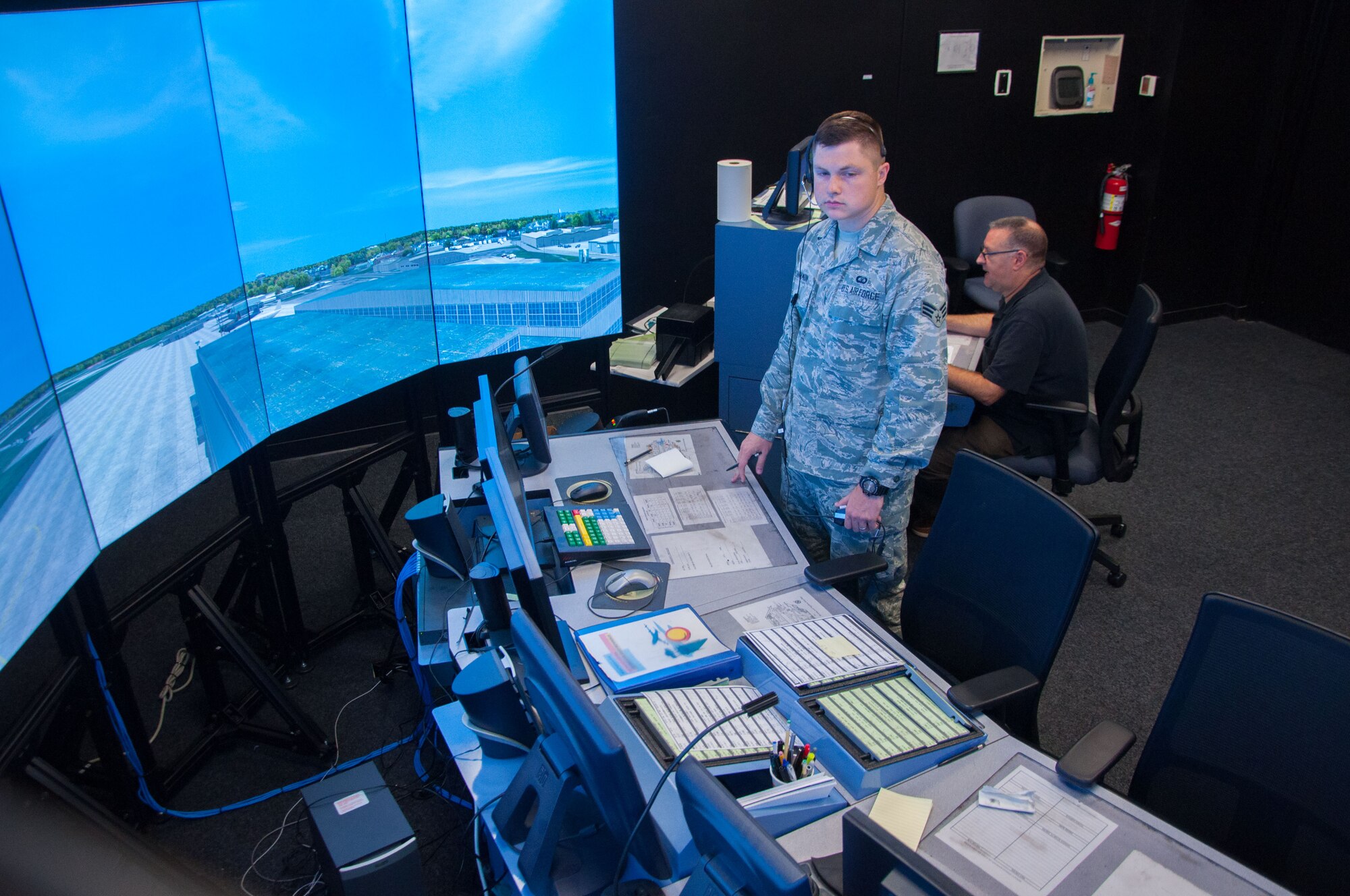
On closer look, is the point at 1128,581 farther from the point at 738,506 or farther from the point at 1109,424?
the point at 738,506

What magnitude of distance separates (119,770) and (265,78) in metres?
1.83

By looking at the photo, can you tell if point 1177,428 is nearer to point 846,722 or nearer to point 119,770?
point 846,722

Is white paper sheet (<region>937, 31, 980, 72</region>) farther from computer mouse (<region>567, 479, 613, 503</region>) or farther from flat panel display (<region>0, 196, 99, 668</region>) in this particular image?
flat panel display (<region>0, 196, 99, 668</region>)

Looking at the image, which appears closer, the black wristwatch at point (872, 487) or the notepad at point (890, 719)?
the notepad at point (890, 719)

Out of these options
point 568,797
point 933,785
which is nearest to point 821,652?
point 933,785

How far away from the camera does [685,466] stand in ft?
8.86

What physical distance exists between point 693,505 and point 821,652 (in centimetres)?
74

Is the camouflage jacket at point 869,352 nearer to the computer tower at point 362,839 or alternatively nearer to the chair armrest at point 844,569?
the chair armrest at point 844,569

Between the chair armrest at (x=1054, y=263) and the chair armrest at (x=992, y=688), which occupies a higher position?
the chair armrest at (x=1054, y=263)

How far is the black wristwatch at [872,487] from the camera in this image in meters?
2.32

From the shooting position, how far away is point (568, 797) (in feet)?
4.90

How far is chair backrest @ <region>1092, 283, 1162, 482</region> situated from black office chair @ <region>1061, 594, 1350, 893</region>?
1556mm

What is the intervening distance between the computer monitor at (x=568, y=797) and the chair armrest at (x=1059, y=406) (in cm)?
217

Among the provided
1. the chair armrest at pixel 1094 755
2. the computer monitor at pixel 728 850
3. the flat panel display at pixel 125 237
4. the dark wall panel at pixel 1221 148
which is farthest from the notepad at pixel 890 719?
the dark wall panel at pixel 1221 148
